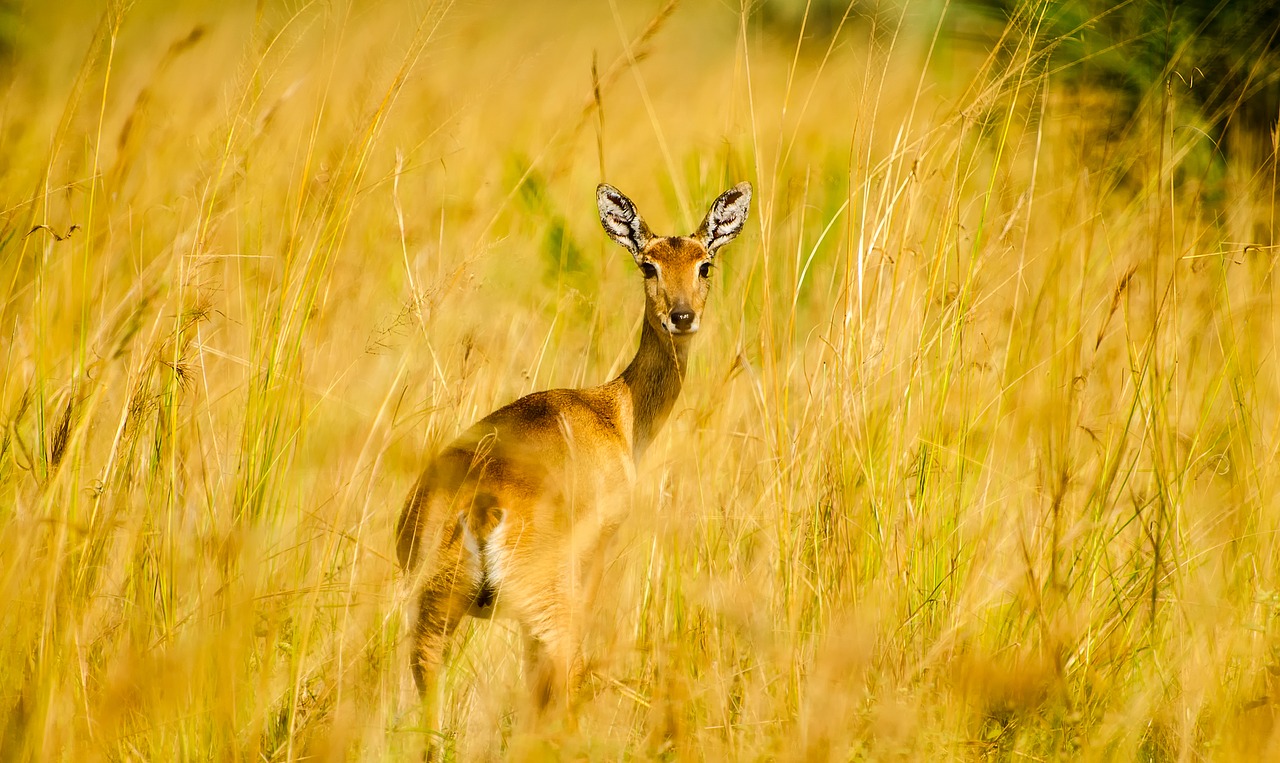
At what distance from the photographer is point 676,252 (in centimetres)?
498

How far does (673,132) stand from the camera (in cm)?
931

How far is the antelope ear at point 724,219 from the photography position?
490 centimetres

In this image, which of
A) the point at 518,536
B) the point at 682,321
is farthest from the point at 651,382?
the point at 518,536

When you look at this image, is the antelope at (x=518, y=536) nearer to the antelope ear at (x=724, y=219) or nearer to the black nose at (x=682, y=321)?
the black nose at (x=682, y=321)

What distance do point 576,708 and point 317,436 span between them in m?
1.30

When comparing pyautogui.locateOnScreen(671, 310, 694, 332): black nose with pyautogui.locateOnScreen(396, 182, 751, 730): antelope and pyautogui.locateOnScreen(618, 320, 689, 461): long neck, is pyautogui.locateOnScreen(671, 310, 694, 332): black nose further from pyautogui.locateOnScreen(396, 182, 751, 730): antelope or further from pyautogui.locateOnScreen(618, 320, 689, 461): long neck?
pyautogui.locateOnScreen(396, 182, 751, 730): antelope

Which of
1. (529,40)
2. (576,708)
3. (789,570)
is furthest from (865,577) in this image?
(529,40)

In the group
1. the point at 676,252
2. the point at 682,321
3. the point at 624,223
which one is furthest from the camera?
the point at 624,223

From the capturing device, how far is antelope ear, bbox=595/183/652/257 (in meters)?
5.10

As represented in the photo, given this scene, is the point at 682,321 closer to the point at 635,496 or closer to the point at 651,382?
the point at 651,382

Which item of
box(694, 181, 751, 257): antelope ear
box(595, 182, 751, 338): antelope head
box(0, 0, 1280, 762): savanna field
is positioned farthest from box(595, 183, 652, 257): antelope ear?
box(0, 0, 1280, 762): savanna field

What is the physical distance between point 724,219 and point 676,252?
271 millimetres

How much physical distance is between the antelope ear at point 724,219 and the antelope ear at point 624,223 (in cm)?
25

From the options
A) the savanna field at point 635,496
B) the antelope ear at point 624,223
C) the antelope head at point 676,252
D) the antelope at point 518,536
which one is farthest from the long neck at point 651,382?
the antelope at point 518,536
